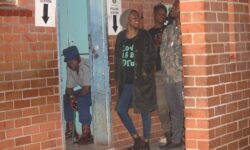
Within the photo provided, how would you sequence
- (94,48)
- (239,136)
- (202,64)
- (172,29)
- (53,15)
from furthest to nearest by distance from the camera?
(94,48) < (172,29) < (53,15) < (239,136) < (202,64)

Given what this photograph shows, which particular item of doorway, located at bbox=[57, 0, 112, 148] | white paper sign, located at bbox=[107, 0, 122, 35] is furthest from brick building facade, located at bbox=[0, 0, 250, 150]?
white paper sign, located at bbox=[107, 0, 122, 35]

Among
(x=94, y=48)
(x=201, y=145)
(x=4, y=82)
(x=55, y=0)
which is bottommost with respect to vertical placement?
(x=201, y=145)

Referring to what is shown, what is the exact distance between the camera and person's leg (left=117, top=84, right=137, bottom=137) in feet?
22.3

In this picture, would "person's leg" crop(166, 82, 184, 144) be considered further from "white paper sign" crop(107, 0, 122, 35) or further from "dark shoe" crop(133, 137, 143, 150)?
"white paper sign" crop(107, 0, 122, 35)

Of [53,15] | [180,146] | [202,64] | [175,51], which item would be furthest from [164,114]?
[202,64]

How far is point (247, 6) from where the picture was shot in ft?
14.4

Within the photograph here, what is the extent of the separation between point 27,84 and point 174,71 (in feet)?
6.73

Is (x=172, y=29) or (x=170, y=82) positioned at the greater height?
(x=172, y=29)

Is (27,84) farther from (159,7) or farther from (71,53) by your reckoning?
(159,7)

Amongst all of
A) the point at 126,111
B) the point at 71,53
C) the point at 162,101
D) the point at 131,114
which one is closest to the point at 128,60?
the point at 126,111

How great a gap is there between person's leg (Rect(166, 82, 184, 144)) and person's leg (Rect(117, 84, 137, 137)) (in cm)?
56

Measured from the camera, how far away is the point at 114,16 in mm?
7094

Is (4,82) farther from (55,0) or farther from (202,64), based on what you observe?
(202,64)

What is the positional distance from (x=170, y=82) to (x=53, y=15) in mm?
1885
